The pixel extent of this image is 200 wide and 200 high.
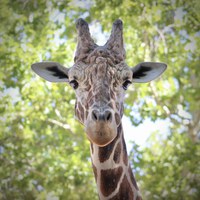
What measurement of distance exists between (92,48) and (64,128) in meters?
6.30

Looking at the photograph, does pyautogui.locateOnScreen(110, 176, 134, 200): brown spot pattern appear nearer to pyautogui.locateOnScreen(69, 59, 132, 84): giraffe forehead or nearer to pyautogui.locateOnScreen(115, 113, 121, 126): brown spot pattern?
pyautogui.locateOnScreen(115, 113, 121, 126): brown spot pattern

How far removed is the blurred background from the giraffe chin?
6244 mm

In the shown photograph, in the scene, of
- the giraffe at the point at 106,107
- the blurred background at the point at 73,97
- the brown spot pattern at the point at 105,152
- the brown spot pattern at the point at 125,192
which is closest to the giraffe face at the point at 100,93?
the giraffe at the point at 106,107

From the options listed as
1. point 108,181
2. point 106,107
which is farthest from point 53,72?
point 108,181

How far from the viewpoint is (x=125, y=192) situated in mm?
3277

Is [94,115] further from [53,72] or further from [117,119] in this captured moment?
[53,72]

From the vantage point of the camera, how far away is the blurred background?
9039 mm

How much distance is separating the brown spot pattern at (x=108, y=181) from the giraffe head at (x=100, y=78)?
39cm

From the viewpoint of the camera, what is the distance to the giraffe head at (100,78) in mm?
2869

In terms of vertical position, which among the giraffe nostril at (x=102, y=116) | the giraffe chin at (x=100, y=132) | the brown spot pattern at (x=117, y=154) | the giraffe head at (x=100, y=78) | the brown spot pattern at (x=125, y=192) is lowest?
the brown spot pattern at (x=125, y=192)

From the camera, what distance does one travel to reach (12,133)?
375 inches

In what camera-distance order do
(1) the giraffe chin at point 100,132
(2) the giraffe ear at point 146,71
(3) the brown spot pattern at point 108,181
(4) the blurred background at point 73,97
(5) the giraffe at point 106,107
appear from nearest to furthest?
(1) the giraffe chin at point 100,132, (5) the giraffe at point 106,107, (3) the brown spot pattern at point 108,181, (2) the giraffe ear at point 146,71, (4) the blurred background at point 73,97

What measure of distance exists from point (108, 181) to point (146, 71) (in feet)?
3.94

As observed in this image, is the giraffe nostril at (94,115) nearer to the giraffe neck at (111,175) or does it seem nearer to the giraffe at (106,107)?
the giraffe at (106,107)
